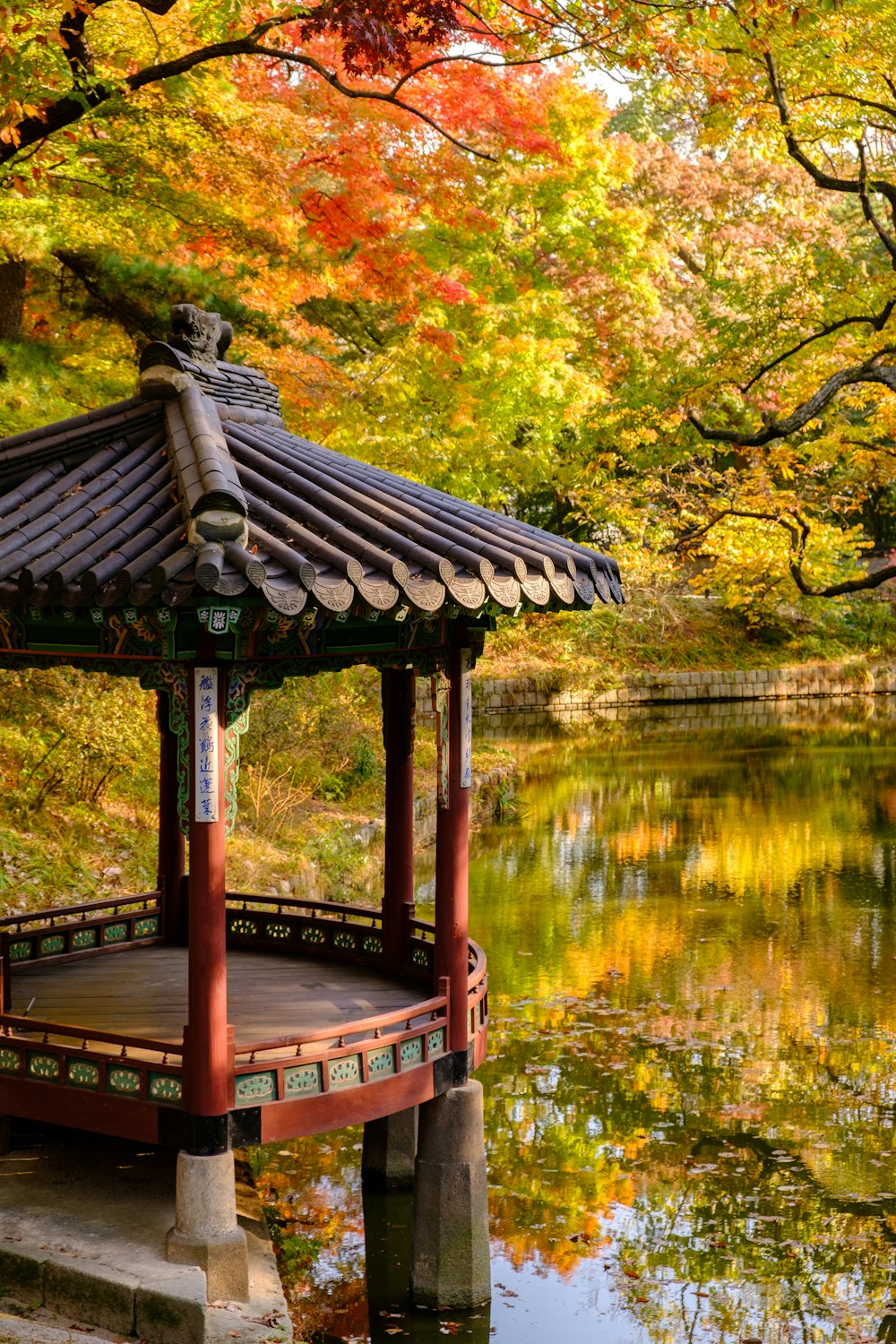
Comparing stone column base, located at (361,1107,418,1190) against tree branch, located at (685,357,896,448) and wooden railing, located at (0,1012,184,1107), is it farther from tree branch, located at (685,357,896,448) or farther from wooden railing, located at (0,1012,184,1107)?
tree branch, located at (685,357,896,448)

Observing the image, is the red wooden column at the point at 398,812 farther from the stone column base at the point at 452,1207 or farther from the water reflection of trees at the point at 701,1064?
the water reflection of trees at the point at 701,1064

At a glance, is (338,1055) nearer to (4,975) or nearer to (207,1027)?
(207,1027)

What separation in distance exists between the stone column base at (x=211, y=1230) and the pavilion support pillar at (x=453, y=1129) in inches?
51.7

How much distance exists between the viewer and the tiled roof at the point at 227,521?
17.9 ft

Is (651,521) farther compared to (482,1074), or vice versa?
(651,521)

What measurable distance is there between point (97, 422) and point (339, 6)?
14.3ft

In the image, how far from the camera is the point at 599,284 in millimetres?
28047

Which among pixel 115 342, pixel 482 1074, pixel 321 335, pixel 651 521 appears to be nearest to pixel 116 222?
pixel 115 342

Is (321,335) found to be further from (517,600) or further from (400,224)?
(517,600)

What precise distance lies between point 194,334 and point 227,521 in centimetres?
232

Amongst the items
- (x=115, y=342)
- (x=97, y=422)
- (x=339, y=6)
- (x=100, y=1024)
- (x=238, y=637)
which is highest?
(x=339, y=6)

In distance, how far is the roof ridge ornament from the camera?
7.36m

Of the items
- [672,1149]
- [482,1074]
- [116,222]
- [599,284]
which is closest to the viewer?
[672,1149]

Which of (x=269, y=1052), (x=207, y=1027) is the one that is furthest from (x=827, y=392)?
(x=207, y=1027)
